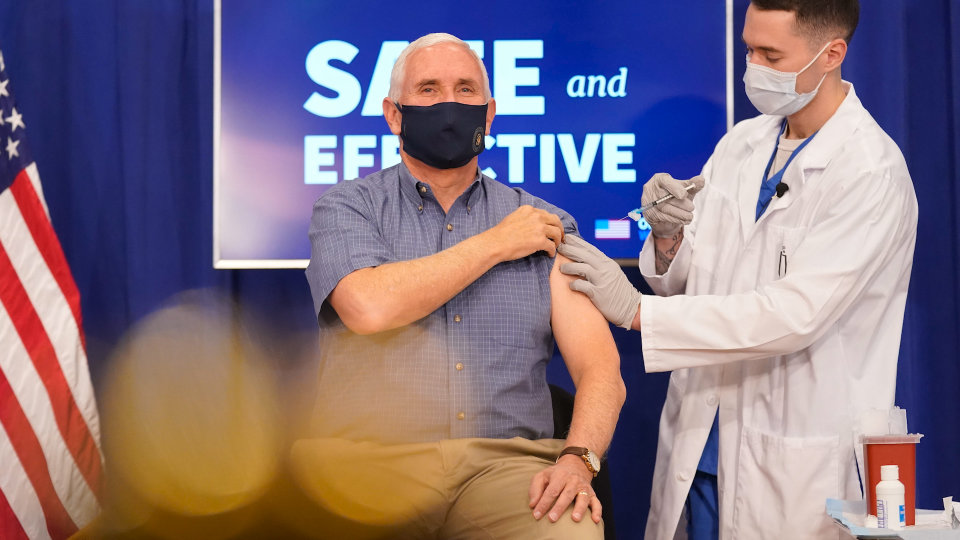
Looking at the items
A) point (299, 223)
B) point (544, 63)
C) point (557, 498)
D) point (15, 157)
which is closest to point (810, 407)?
point (557, 498)

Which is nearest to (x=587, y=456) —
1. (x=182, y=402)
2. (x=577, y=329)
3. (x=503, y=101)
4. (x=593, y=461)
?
(x=593, y=461)

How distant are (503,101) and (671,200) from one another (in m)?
1.03

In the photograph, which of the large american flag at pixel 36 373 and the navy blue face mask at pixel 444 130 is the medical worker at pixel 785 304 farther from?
the large american flag at pixel 36 373

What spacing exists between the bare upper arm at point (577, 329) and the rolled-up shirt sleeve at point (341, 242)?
0.41 metres

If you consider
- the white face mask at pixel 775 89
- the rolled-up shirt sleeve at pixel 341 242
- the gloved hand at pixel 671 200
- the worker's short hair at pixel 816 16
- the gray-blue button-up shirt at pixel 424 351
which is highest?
the worker's short hair at pixel 816 16

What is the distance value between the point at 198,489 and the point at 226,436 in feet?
0.95

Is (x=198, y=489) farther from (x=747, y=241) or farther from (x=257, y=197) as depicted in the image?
(x=747, y=241)

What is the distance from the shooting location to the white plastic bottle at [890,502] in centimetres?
190

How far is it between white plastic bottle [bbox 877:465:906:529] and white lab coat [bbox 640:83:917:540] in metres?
0.35

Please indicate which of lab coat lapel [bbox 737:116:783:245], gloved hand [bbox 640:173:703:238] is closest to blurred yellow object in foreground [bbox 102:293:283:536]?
gloved hand [bbox 640:173:703:238]

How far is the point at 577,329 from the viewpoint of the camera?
2.15 meters

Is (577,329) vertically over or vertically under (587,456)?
over

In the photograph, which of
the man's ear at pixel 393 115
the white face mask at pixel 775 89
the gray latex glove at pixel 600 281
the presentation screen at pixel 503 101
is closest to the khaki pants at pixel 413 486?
the gray latex glove at pixel 600 281

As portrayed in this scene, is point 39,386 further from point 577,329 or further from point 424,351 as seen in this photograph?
point 577,329
